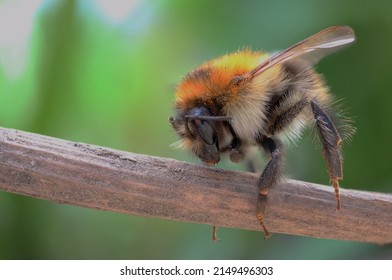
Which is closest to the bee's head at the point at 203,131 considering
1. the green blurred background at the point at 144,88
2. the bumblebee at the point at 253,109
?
the bumblebee at the point at 253,109

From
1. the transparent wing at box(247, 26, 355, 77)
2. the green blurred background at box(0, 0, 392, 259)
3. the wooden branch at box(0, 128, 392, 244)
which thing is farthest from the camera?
the green blurred background at box(0, 0, 392, 259)

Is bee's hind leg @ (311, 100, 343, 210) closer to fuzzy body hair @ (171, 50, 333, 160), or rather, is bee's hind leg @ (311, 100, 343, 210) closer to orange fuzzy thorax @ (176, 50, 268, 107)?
fuzzy body hair @ (171, 50, 333, 160)

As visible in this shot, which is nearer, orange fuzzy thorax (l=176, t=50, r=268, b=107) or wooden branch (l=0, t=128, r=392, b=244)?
wooden branch (l=0, t=128, r=392, b=244)

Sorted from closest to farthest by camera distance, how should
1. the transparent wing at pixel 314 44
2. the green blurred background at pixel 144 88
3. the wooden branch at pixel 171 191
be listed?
the wooden branch at pixel 171 191 → the transparent wing at pixel 314 44 → the green blurred background at pixel 144 88

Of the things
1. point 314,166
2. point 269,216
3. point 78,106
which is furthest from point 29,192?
point 314,166

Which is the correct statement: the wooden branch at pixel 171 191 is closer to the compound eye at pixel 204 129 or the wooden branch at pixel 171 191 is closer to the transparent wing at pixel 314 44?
the compound eye at pixel 204 129

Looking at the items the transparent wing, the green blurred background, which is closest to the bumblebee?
the transparent wing
